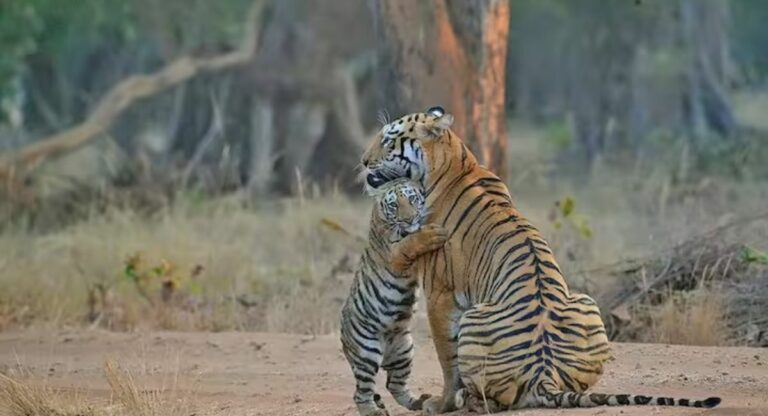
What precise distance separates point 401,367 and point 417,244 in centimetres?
79

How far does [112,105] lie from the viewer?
20.2m

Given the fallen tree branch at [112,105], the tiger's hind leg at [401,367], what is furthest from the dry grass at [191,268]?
the tiger's hind leg at [401,367]

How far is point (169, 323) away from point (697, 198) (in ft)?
22.1

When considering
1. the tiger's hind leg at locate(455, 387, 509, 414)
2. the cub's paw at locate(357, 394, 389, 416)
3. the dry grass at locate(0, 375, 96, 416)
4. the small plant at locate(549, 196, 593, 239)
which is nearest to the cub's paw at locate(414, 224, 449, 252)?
the tiger's hind leg at locate(455, 387, 509, 414)

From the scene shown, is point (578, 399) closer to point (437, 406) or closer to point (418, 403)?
point (437, 406)

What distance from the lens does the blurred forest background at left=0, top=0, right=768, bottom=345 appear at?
12.4 meters

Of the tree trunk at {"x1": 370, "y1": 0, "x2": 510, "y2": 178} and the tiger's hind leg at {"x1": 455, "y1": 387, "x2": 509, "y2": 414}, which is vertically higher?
the tree trunk at {"x1": 370, "y1": 0, "x2": 510, "y2": 178}

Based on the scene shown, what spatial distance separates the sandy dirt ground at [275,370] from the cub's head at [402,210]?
1.07 meters

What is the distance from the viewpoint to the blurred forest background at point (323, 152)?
1235cm

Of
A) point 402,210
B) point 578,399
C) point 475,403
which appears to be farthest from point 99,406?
point 578,399

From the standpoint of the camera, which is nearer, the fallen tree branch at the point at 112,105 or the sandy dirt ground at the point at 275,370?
the sandy dirt ground at the point at 275,370

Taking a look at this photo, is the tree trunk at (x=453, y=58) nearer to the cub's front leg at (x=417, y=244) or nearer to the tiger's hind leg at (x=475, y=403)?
the cub's front leg at (x=417, y=244)

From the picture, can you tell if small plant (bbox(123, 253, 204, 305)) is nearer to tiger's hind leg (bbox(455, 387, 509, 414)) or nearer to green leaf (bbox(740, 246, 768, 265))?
green leaf (bbox(740, 246, 768, 265))

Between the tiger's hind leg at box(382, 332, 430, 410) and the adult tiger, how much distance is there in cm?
30
